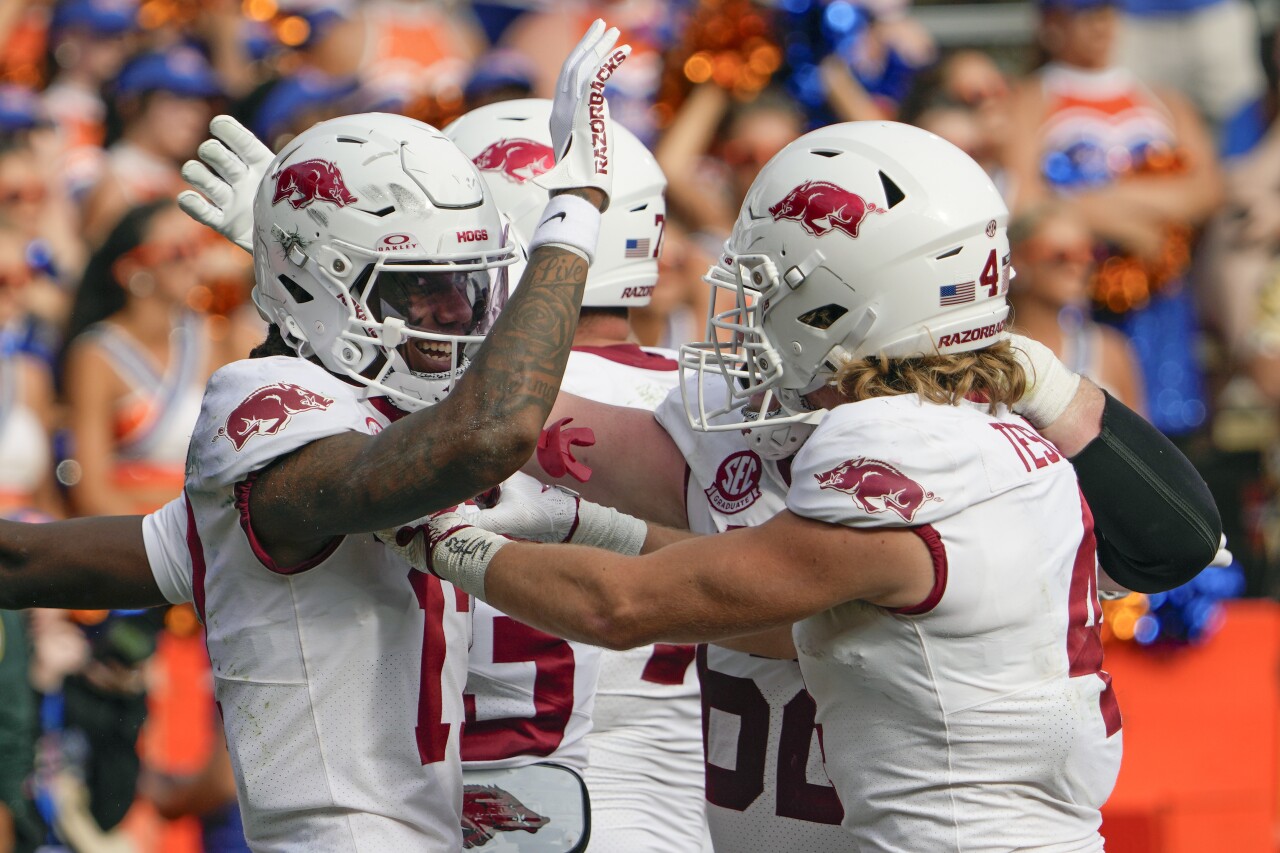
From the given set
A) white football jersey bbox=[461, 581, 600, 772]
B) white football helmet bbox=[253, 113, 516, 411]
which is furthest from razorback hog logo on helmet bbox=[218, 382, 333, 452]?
white football jersey bbox=[461, 581, 600, 772]

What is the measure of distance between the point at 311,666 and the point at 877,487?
98 centimetres

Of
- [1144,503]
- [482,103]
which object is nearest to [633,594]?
[1144,503]

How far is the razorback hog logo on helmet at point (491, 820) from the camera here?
11.2ft

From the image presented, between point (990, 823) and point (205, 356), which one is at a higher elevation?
point (205, 356)

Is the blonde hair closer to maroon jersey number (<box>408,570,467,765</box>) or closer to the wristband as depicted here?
the wristband

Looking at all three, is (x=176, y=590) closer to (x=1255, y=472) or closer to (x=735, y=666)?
(x=735, y=666)

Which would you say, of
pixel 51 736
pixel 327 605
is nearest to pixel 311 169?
pixel 327 605

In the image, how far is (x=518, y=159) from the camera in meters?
4.30

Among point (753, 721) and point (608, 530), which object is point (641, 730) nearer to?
point (753, 721)

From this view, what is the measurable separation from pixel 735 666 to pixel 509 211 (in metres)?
1.35

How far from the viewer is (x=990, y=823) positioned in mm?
2799

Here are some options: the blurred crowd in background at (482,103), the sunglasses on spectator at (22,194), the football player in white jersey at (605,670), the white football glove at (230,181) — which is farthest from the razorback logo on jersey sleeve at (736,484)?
the sunglasses on spectator at (22,194)

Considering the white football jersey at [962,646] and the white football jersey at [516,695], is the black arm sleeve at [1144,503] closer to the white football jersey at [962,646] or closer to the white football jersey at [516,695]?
the white football jersey at [962,646]

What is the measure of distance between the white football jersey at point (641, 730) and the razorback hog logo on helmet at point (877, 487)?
127 cm
